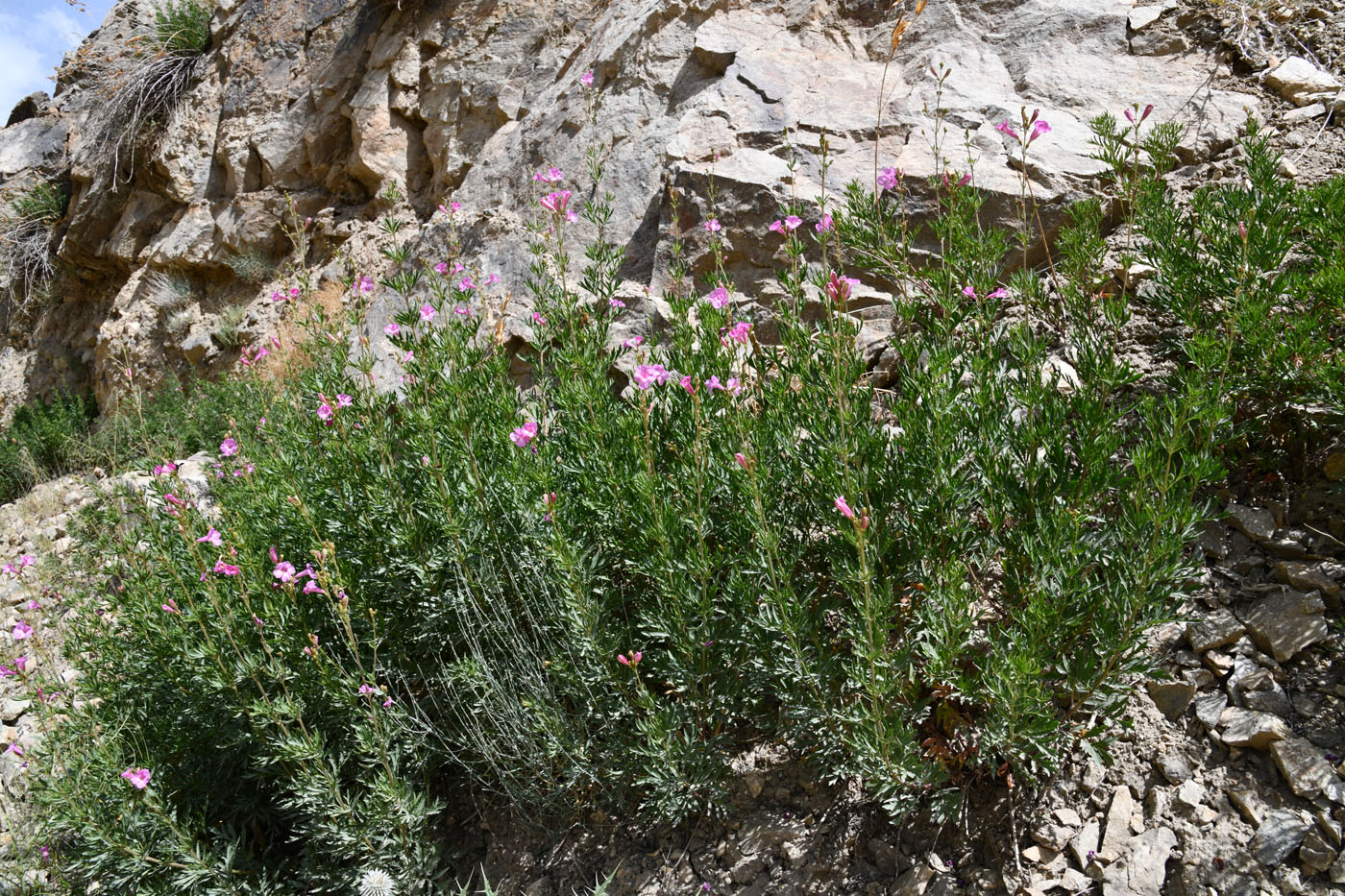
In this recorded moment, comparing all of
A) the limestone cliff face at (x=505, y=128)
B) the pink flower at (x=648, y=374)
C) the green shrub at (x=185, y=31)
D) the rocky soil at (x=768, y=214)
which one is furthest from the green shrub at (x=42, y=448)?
the pink flower at (x=648, y=374)

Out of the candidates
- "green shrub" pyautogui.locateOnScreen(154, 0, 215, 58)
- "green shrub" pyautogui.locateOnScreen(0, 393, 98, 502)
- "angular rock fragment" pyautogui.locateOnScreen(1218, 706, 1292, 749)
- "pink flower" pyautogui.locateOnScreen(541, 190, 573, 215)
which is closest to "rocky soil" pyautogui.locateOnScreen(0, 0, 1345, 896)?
"angular rock fragment" pyautogui.locateOnScreen(1218, 706, 1292, 749)

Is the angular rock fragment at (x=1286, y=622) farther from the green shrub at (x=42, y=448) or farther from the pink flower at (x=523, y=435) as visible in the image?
the green shrub at (x=42, y=448)

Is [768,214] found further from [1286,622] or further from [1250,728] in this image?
[1250,728]

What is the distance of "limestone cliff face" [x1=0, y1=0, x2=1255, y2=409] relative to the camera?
4.95 metres

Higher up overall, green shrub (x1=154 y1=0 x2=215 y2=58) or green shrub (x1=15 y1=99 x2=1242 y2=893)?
green shrub (x1=154 y1=0 x2=215 y2=58)

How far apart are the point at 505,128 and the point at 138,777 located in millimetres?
6011

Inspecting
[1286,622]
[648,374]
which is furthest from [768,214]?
[1286,622]

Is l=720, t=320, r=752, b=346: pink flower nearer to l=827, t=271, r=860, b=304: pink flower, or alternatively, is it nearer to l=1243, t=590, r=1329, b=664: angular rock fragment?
l=827, t=271, r=860, b=304: pink flower

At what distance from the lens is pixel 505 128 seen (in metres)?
7.36

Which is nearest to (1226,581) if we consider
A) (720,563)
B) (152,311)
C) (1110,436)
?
(1110,436)

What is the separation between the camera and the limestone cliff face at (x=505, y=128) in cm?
495

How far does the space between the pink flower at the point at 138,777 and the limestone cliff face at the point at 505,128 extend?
284cm

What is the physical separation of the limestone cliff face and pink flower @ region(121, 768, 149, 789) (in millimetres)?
2836

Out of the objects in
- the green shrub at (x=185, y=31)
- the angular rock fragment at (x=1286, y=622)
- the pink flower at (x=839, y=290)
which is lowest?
the angular rock fragment at (x=1286, y=622)
